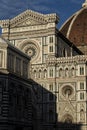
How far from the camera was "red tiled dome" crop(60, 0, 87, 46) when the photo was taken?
7775 centimetres

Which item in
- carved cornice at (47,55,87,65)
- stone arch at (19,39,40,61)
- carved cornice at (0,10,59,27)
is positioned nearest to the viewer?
carved cornice at (47,55,87,65)

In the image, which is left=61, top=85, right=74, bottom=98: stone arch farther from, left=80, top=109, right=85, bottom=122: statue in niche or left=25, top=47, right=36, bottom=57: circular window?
left=25, top=47, right=36, bottom=57: circular window

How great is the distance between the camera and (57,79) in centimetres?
5400

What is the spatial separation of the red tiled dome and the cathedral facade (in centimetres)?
1818

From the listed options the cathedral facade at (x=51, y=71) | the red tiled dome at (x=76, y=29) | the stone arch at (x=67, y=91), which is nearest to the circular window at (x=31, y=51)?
the cathedral facade at (x=51, y=71)

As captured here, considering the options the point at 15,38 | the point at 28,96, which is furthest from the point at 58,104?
the point at 28,96

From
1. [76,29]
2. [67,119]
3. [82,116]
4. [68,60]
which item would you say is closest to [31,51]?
[68,60]

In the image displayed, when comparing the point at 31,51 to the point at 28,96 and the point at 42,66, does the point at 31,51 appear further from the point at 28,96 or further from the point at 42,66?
the point at 28,96

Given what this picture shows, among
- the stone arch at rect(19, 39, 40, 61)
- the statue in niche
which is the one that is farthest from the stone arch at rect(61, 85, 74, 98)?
the stone arch at rect(19, 39, 40, 61)

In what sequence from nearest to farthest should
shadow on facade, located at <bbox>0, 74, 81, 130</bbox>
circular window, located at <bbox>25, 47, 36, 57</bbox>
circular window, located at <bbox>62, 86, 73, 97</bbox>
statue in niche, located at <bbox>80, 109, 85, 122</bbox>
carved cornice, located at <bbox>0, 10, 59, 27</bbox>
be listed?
shadow on facade, located at <bbox>0, 74, 81, 130</bbox>, statue in niche, located at <bbox>80, 109, 85, 122</bbox>, circular window, located at <bbox>62, 86, 73, 97</bbox>, carved cornice, located at <bbox>0, 10, 59, 27</bbox>, circular window, located at <bbox>25, 47, 36, 57</bbox>

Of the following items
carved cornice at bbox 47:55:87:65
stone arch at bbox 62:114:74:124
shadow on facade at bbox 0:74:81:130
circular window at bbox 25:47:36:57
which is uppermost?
circular window at bbox 25:47:36:57

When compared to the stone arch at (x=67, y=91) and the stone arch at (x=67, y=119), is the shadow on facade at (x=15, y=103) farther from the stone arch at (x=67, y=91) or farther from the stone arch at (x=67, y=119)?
the stone arch at (x=67, y=91)

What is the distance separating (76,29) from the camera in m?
80.0

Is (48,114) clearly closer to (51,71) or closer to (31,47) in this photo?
(51,71)
